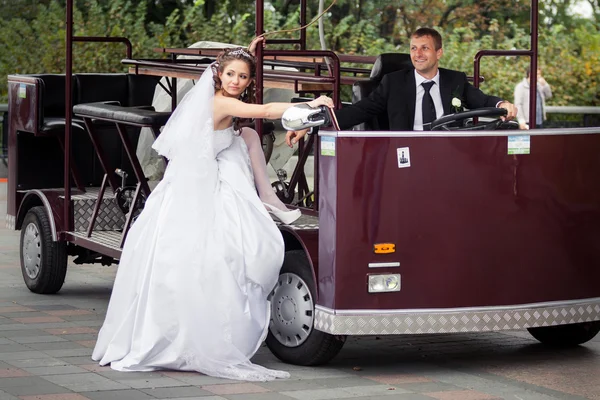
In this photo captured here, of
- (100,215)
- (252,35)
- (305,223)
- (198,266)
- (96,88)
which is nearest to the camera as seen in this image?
(198,266)

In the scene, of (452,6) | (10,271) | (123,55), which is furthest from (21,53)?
(10,271)

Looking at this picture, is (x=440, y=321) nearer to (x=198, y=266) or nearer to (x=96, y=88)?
(x=198, y=266)

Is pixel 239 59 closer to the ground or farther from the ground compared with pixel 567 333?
farther from the ground

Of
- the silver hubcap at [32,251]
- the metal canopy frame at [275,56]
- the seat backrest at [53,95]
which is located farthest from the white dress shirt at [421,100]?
the seat backrest at [53,95]

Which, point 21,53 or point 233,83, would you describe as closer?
point 233,83

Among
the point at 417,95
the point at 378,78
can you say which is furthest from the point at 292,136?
the point at 378,78

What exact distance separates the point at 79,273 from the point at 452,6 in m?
19.1

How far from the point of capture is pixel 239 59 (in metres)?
7.38

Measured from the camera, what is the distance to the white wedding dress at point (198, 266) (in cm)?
702

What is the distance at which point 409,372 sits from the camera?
711 centimetres

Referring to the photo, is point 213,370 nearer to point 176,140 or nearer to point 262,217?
point 262,217

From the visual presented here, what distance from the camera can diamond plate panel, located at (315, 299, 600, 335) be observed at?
265 inches

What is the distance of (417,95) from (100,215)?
8.70 feet

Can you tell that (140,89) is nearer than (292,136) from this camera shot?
No
